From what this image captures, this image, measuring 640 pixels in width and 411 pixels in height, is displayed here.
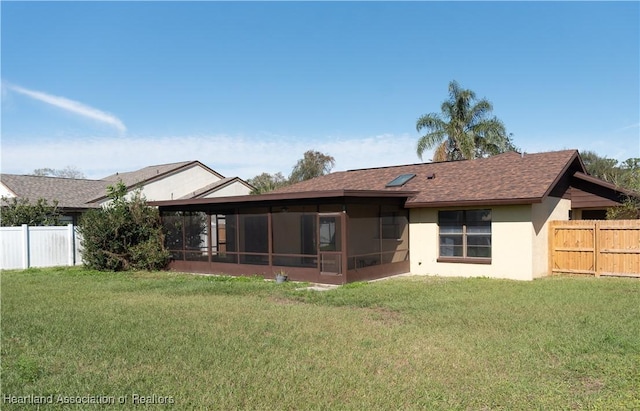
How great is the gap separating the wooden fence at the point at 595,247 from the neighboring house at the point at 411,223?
1.87 feet

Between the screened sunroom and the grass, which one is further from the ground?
the screened sunroom

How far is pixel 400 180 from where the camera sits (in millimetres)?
18391

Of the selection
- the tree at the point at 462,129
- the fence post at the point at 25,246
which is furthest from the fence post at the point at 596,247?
the fence post at the point at 25,246

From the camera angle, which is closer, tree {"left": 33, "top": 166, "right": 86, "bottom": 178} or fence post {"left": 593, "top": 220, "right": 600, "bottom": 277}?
fence post {"left": 593, "top": 220, "right": 600, "bottom": 277}

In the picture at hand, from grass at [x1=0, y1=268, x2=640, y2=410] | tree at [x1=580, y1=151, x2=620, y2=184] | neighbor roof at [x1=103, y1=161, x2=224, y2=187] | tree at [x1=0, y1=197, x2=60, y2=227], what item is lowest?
grass at [x1=0, y1=268, x2=640, y2=410]

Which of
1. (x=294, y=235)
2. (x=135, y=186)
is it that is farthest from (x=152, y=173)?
(x=294, y=235)

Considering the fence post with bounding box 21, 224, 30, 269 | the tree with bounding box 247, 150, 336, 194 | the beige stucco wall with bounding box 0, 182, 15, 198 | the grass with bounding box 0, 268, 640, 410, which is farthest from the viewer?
the tree with bounding box 247, 150, 336, 194

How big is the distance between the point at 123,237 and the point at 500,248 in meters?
13.7

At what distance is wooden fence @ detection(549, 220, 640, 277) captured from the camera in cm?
1419

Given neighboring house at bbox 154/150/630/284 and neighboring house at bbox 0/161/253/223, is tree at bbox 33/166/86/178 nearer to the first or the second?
neighboring house at bbox 0/161/253/223

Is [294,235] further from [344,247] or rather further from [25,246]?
[25,246]

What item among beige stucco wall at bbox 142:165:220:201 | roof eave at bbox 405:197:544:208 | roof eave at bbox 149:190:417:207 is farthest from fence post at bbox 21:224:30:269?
roof eave at bbox 405:197:544:208

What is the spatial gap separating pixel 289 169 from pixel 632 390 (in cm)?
5034

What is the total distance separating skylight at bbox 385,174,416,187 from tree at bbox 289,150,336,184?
32814 mm
